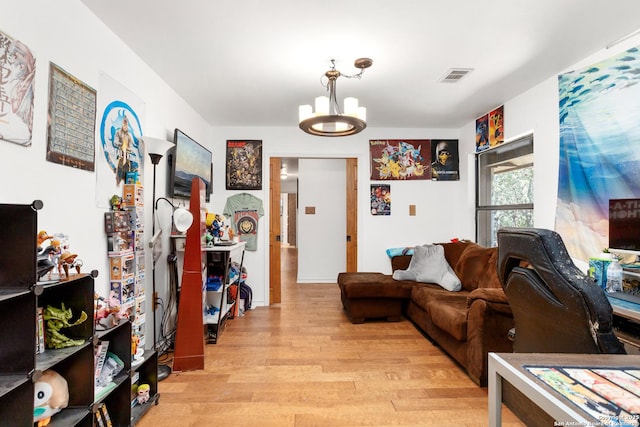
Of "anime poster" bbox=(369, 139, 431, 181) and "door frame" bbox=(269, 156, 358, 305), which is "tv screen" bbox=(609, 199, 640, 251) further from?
"door frame" bbox=(269, 156, 358, 305)

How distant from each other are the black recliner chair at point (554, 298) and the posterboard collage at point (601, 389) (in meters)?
0.17

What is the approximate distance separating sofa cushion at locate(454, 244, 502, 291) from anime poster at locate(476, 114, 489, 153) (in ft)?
4.56

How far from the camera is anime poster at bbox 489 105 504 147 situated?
387cm

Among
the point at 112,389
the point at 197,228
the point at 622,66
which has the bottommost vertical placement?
the point at 112,389

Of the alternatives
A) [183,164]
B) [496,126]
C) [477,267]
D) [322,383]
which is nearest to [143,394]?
[322,383]

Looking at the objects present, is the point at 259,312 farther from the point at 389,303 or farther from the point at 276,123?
the point at 276,123

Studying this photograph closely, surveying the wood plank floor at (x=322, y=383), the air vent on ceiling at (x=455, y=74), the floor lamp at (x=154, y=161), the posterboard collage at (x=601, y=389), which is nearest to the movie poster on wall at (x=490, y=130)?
the air vent on ceiling at (x=455, y=74)

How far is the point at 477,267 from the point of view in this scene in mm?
3633

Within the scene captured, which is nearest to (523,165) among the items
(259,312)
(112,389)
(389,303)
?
(389,303)

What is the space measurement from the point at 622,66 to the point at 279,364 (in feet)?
11.7

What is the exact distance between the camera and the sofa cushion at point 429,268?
388 cm

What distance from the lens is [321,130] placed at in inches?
117

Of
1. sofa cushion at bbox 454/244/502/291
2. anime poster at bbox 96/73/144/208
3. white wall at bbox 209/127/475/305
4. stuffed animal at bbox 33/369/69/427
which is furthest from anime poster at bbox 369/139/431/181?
stuffed animal at bbox 33/369/69/427

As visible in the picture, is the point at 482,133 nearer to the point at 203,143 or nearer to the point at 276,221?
the point at 276,221
